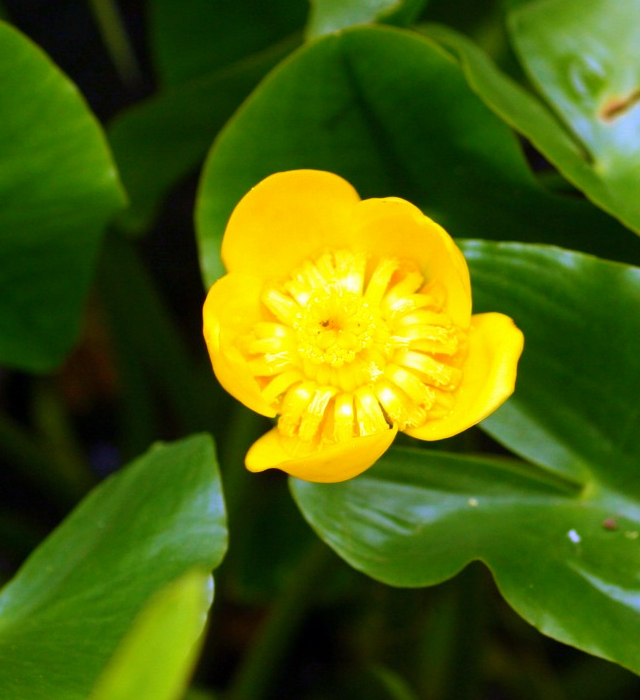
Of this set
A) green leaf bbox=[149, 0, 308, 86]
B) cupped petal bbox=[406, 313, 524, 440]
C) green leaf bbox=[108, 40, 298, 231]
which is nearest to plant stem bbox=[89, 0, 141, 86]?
green leaf bbox=[149, 0, 308, 86]

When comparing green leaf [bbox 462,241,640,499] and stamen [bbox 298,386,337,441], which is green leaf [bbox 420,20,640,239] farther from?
stamen [bbox 298,386,337,441]

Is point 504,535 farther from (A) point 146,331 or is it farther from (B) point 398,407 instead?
(A) point 146,331

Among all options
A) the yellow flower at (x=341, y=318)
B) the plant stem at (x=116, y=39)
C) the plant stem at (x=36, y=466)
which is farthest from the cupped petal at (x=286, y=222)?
the plant stem at (x=116, y=39)

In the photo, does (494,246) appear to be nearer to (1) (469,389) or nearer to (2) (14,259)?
(1) (469,389)

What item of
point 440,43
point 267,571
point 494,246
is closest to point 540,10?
A: point 440,43

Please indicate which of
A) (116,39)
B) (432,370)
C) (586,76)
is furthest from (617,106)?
(116,39)
